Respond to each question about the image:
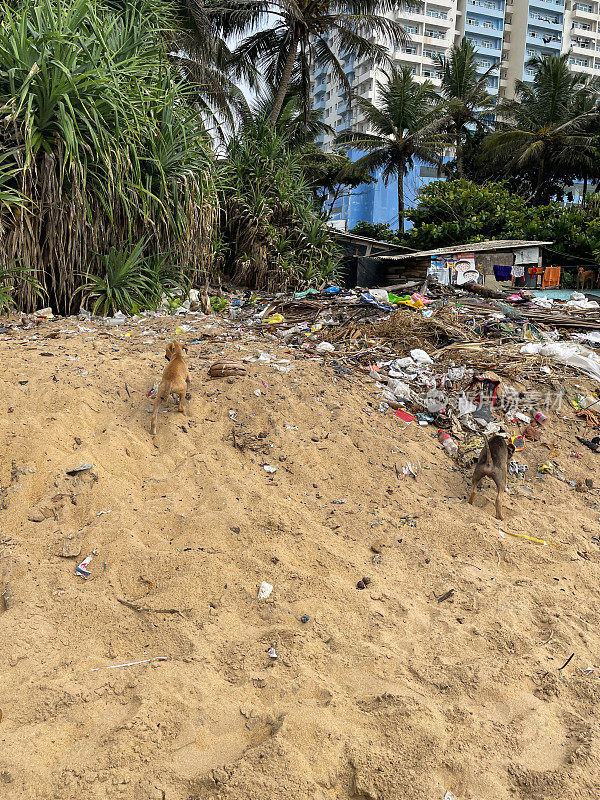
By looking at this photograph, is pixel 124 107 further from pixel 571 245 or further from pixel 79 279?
pixel 571 245

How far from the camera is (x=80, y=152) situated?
5340mm

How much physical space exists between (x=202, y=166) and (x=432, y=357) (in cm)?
394

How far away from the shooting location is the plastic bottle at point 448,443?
388 centimetres

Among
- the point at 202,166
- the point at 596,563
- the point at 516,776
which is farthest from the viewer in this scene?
the point at 202,166

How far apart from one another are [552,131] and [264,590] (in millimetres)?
24879

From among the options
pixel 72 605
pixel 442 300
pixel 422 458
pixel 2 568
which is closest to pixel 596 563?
pixel 422 458

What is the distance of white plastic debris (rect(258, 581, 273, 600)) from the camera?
246 cm

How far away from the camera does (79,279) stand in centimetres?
580

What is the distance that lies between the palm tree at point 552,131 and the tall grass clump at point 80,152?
19.8 m

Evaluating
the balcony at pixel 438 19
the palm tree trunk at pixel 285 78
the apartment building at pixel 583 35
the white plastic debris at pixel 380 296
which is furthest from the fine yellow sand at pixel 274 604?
the apartment building at pixel 583 35

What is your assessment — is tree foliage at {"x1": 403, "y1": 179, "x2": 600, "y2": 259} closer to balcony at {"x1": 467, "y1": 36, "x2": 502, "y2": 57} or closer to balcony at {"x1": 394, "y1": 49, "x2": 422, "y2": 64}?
balcony at {"x1": 394, "y1": 49, "x2": 422, "y2": 64}

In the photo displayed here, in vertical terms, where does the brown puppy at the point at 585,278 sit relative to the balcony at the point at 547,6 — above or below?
below

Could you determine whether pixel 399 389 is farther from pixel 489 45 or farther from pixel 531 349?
pixel 489 45

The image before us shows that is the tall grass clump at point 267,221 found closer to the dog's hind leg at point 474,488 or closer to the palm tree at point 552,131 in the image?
the dog's hind leg at point 474,488
